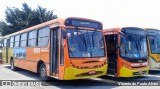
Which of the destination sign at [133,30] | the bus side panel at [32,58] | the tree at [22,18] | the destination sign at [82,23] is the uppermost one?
the tree at [22,18]

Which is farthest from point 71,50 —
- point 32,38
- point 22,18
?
point 22,18

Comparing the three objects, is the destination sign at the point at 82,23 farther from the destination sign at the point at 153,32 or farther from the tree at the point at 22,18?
the tree at the point at 22,18

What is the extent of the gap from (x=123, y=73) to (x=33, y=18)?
1112 inches

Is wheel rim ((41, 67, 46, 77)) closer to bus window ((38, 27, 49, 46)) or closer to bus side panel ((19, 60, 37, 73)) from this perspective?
bus side panel ((19, 60, 37, 73))

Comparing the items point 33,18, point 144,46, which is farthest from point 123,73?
point 33,18

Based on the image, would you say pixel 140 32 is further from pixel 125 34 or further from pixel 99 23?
pixel 99 23

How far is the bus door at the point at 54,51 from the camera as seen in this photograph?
32.0ft

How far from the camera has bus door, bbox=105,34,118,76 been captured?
1099 cm

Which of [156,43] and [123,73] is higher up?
[156,43]

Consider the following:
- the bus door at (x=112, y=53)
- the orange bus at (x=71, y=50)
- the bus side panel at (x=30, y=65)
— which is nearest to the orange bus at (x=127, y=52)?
the bus door at (x=112, y=53)

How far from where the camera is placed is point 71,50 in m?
9.05

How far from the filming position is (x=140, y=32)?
37.8ft

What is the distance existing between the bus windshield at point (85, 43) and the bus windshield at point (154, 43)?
198 inches

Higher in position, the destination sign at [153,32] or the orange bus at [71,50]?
the destination sign at [153,32]
